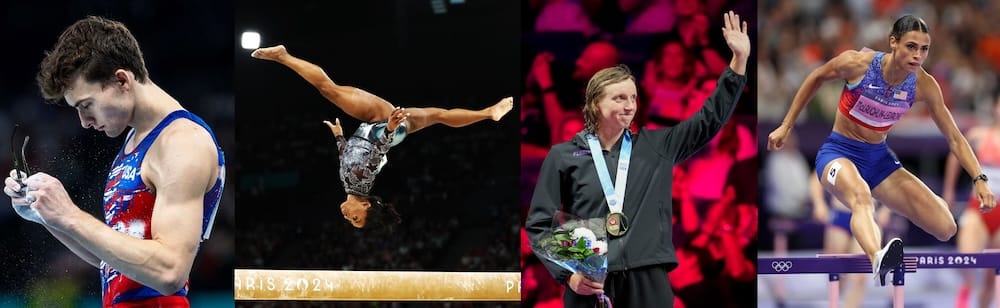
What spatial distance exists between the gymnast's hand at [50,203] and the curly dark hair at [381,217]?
11.6 ft

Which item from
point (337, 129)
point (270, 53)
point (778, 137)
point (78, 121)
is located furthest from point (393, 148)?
point (778, 137)

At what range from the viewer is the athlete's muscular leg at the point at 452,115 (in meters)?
6.26

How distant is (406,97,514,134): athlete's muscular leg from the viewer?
246 inches

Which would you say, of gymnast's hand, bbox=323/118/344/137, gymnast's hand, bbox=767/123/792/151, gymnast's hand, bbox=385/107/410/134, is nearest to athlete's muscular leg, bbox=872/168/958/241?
gymnast's hand, bbox=767/123/792/151

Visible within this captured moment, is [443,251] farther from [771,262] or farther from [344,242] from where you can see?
[771,262]

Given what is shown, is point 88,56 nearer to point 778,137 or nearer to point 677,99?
point 677,99

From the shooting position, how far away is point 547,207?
5.08 metres

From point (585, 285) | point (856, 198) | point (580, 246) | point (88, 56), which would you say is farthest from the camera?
point (856, 198)

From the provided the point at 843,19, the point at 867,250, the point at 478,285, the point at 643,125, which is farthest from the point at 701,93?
the point at 478,285

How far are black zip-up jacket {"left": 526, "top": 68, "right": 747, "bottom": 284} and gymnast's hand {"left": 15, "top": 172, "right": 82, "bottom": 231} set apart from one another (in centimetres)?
257

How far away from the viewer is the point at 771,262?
6184mm

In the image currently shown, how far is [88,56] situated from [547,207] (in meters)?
2.50

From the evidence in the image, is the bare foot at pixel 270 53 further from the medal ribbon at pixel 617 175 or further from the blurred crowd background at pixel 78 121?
the medal ribbon at pixel 617 175

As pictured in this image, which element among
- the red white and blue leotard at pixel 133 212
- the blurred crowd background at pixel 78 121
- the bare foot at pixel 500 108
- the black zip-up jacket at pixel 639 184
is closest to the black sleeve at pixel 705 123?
the black zip-up jacket at pixel 639 184
